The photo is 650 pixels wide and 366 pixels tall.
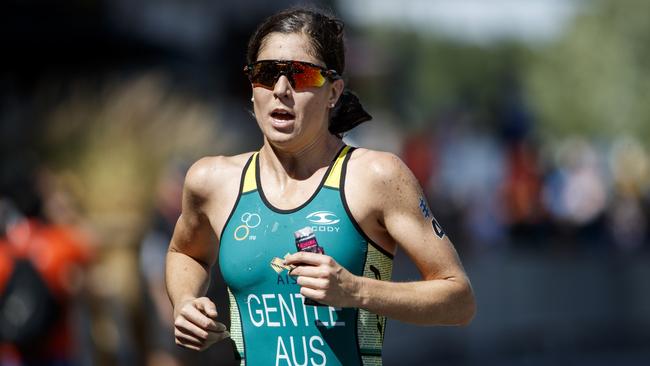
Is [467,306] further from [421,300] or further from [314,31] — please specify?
[314,31]

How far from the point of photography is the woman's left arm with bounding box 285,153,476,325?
4.09m

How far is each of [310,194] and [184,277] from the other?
0.62m

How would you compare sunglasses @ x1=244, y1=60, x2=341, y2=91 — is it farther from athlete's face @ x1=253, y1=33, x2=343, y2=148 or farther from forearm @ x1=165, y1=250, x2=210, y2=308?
forearm @ x1=165, y1=250, x2=210, y2=308

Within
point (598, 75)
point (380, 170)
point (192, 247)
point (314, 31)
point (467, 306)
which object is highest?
point (314, 31)

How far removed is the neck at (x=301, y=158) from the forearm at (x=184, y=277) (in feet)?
1.61

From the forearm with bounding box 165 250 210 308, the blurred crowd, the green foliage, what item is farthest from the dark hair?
the green foliage

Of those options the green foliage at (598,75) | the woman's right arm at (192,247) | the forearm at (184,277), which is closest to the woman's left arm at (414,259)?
the woman's right arm at (192,247)

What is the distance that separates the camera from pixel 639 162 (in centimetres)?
2064

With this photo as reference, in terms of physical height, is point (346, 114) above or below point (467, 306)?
above

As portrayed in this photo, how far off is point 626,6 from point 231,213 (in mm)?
48107

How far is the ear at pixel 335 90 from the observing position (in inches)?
175

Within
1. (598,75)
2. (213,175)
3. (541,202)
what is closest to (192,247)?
(213,175)

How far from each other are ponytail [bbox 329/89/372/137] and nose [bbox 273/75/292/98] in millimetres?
368

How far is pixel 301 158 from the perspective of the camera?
4426mm
